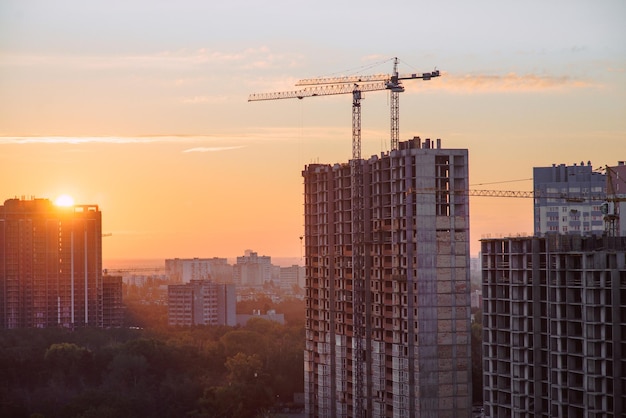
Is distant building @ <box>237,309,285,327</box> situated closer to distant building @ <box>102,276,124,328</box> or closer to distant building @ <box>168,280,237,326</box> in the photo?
distant building @ <box>168,280,237,326</box>

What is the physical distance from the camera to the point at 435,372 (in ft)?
179

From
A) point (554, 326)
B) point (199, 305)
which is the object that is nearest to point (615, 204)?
point (554, 326)

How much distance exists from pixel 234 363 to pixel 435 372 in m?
38.1

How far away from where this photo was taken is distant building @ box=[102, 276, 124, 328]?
130375mm

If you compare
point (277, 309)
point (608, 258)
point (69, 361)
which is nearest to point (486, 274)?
point (608, 258)

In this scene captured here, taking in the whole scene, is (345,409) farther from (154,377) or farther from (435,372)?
(154,377)

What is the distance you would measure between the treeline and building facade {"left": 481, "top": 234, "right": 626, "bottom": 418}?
3608cm

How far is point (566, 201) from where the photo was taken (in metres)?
94.8

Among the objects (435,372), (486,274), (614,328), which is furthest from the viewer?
(435,372)

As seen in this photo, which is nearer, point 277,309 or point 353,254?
point 353,254

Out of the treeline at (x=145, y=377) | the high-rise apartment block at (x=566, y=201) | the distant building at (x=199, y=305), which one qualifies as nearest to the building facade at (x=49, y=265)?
the treeline at (x=145, y=377)

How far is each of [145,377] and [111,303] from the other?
43.7 meters

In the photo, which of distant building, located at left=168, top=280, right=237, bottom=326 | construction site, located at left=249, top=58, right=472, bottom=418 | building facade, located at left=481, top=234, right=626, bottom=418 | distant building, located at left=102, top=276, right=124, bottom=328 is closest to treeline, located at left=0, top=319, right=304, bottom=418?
construction site, located at left=249, top=58, right=472, bottom=418

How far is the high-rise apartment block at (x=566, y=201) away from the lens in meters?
93.3
